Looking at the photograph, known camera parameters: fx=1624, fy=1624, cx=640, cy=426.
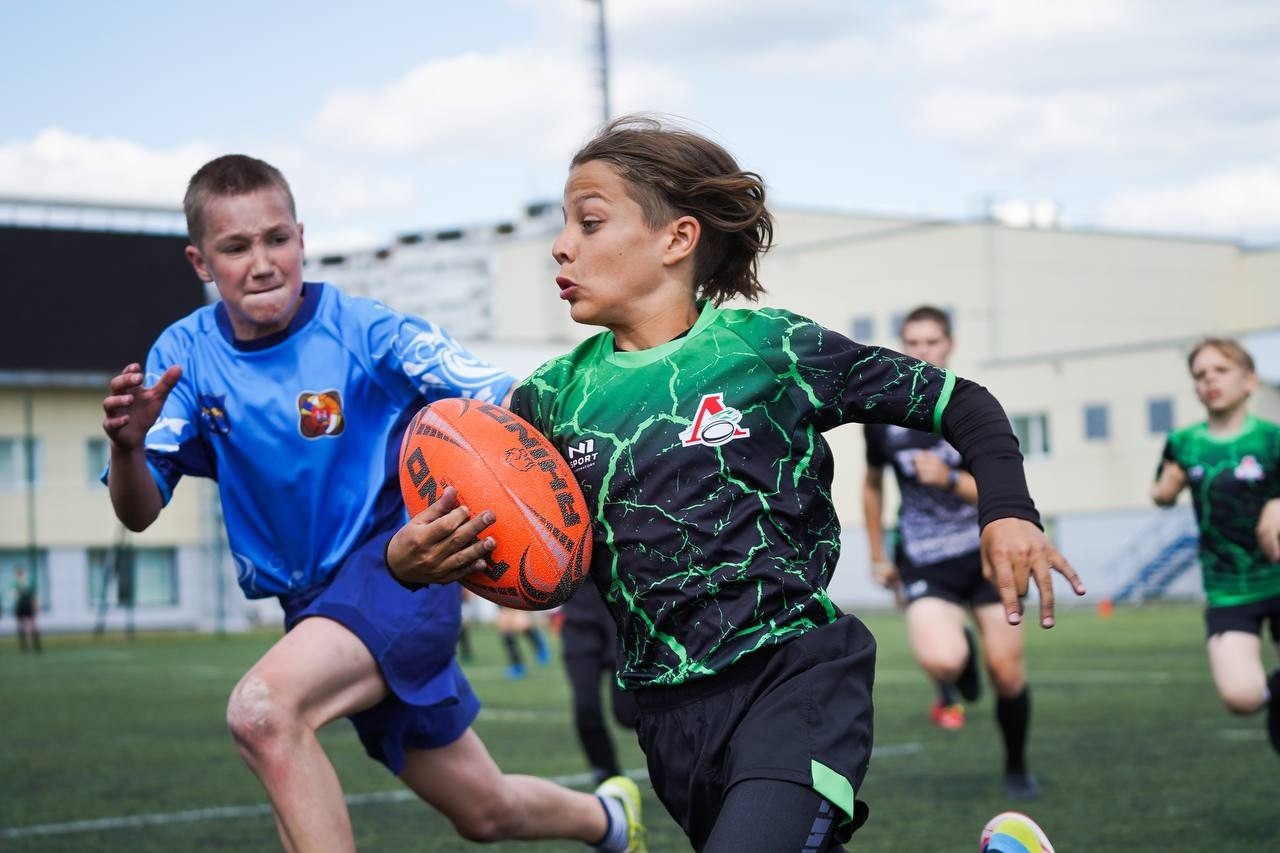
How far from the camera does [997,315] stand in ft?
176

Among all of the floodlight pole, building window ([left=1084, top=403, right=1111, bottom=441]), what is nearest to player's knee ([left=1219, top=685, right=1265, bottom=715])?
the floodlight pole

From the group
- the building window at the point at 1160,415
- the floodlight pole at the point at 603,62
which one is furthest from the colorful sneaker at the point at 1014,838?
the building window at the point at 1160,415

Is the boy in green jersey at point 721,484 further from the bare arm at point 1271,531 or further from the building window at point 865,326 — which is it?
the building window at point 865,326

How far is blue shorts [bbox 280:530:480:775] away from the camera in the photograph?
4570mm

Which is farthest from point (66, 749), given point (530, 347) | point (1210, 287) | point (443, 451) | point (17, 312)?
point (1210, 287)

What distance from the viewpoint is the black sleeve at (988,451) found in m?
3.40

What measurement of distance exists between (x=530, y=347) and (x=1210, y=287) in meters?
24.7

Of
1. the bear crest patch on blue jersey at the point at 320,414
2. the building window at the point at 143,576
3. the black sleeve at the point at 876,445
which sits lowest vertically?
the building window at the point at 143,576

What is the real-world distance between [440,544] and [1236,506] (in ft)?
17.4

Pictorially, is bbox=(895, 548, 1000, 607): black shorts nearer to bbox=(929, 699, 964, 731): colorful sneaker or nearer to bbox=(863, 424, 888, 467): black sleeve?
bbox=(863, 424, 888, 467): black sleeve

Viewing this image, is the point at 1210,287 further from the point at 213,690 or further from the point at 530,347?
the point at 213,690

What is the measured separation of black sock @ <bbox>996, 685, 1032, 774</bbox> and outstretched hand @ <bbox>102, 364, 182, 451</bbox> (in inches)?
203

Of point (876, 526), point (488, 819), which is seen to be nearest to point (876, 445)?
point (876, 526)

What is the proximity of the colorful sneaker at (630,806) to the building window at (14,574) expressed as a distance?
43.1 metres
